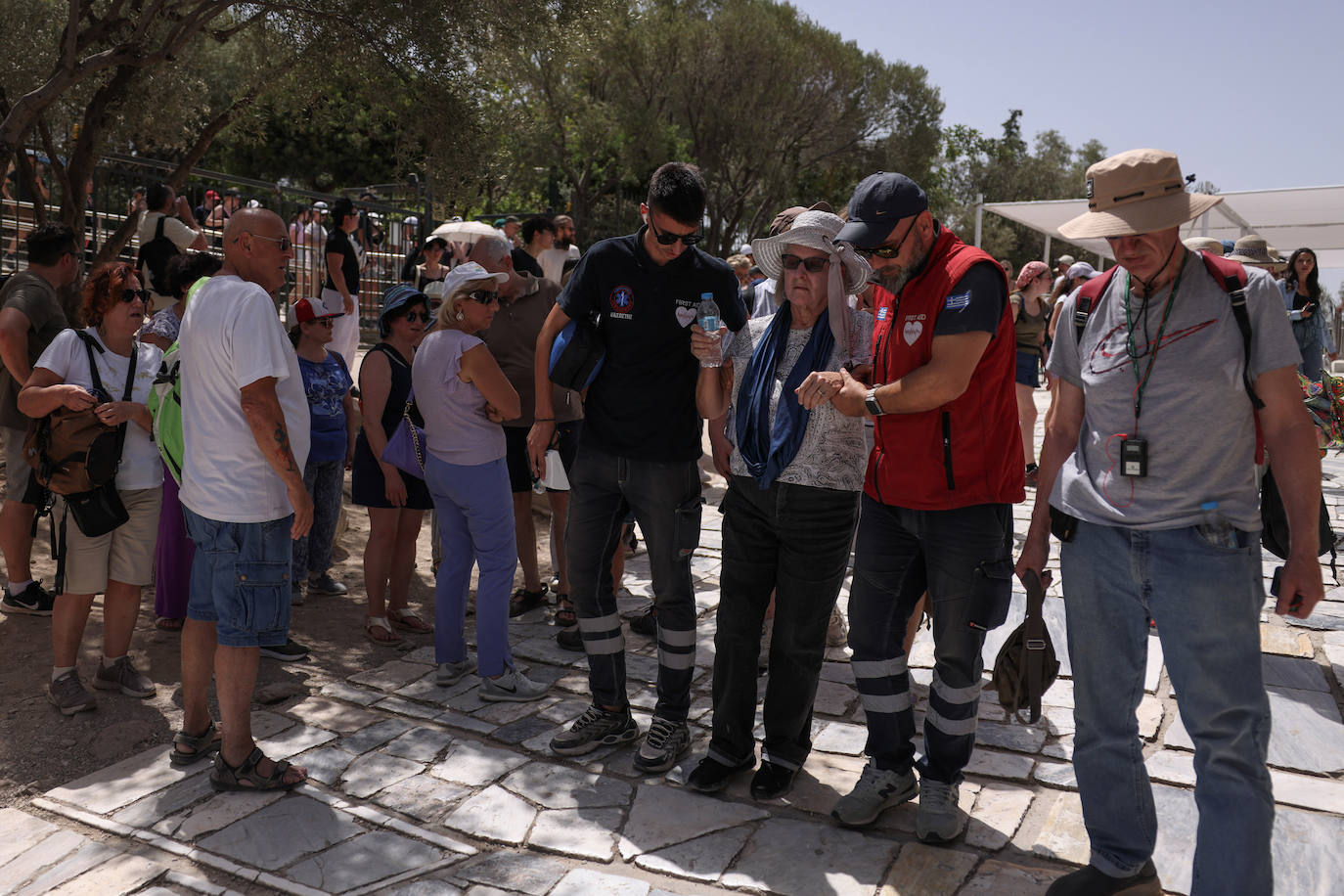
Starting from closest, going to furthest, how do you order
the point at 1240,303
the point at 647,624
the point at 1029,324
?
the point at 1240,303, the point at 647,624, the point at 1029,324

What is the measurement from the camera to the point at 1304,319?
8.45m

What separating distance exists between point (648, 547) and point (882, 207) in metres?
1.63

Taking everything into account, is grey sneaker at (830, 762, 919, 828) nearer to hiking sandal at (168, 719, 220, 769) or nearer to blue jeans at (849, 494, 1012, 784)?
blue jeans at (849, 494, 1012, 784)

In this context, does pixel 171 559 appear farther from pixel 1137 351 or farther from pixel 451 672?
pixel 1137 351

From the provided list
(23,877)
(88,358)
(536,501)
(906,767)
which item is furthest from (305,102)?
(906,767)

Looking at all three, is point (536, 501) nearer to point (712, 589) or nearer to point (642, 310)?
point (712, 589)

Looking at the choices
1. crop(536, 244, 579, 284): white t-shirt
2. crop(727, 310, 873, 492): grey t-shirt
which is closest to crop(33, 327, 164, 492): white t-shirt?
crop(727, 310, 873, 492): grey t-shirt

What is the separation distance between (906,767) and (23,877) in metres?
2.92

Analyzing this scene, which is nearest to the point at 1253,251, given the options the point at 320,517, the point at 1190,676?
the point at 1190,676

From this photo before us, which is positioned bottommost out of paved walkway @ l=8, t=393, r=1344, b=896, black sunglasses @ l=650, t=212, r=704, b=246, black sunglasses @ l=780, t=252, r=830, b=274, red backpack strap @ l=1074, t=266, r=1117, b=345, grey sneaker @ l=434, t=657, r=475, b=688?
paved walkway @ l=8, t=393, r=1344, b=896

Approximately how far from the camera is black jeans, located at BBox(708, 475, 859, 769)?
3744 mm

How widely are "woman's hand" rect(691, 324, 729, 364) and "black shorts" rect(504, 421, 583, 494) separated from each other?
2.08 metres

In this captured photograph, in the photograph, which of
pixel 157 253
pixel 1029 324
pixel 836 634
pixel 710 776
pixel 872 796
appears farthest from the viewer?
pixel 1029 324

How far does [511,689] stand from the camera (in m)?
4.91
